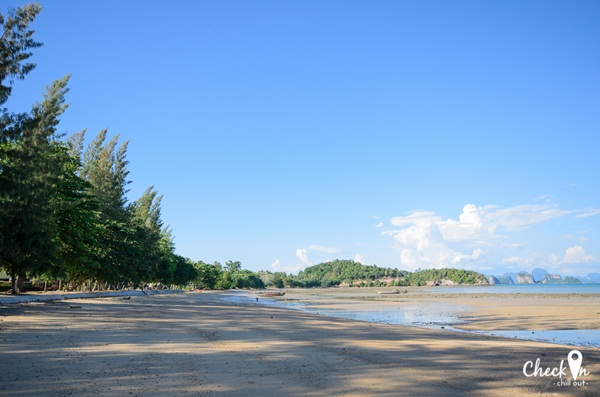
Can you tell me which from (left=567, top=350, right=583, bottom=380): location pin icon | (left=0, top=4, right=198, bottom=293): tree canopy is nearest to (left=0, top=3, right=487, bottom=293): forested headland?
(left=0, top=4, right=198, bottom=293): tree canopy

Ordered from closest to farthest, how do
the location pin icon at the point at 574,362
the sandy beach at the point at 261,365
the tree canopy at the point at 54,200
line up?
the sandy beach at the point at 261,365 → the location pin icon at the point at 574,362 → the tree canopy at the point at 54,200

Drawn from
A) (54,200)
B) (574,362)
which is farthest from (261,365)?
(54,200)

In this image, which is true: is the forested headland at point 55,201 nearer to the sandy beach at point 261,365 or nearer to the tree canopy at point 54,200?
the tree canopy at point 54,200

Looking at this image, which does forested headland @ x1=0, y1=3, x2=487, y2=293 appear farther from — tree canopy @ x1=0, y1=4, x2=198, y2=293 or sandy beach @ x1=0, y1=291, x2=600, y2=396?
sandy beach @ x1=0, y1=291, x2=600, y2=396

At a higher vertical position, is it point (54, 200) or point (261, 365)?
point (54, 200)

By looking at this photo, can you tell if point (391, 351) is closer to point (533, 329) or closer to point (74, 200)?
point (533, 329)

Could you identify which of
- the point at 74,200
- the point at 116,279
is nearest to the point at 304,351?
the point at 74,200

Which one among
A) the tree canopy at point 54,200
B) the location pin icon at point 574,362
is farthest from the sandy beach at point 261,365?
the tree canopy at point 54,200

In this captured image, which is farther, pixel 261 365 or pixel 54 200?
pixel 54 200

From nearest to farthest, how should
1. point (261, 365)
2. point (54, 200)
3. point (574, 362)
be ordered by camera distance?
1. point (261, 365)
2. point (574, 362)
3. point (54, 200)

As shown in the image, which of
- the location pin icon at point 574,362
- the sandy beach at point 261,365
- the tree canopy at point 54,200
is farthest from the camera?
the tree canopy at point 54,200

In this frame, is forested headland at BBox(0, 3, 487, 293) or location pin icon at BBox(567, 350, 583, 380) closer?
location pin icon at BBox(567, 350, 583, 380)

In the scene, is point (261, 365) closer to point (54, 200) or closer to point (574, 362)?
point (574, 362)

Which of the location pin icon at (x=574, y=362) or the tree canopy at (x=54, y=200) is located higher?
the tree canopy at (x=54, y=200)
